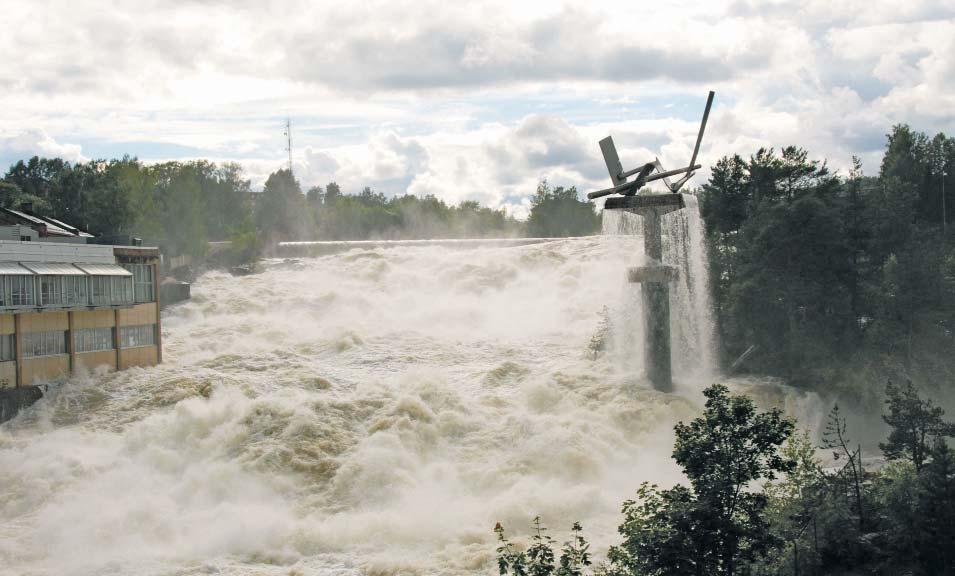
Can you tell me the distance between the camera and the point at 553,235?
106m

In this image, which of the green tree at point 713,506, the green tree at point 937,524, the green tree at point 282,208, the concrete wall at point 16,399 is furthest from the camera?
the green tree at point 282,208

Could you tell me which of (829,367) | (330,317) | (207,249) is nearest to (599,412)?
(829,367)

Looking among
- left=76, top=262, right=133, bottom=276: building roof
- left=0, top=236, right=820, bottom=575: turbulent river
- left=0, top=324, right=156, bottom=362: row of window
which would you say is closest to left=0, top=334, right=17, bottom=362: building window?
left=0, top=324, right=156, bottom=362: row of window

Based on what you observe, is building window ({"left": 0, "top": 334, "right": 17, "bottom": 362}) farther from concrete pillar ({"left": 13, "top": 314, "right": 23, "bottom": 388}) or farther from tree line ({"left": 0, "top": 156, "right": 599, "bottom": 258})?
tree line ({"left": 0, "top": 156, "right": 599, "bottom": 258})

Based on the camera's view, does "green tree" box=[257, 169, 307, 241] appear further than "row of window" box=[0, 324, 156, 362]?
Yes

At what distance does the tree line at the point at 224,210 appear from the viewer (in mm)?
58406

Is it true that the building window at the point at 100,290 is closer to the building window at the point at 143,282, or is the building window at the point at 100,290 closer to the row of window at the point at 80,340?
the row of window at the point at 80,340

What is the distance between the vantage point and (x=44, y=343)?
1304 inches

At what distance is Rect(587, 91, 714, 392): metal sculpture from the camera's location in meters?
33.2

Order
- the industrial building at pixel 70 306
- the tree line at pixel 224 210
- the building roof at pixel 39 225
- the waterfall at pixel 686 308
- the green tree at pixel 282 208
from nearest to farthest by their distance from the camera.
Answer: the industrial building at pixel 70 306 → the waterfall at pixel 686 308 → the building roof at pixel 39 225 → the tree line at pixel 224 210 → the green tree at pixel 282 208

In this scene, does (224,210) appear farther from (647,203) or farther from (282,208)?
(647,203)

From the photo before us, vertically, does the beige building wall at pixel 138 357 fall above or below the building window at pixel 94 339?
below

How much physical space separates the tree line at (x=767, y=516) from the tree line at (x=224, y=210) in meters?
41.2

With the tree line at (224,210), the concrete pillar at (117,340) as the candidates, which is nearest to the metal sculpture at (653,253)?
Result: the concrete pillar at (117,340)
